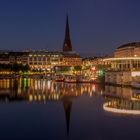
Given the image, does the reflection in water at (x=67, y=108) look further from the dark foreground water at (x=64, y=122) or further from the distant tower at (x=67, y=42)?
the distant tower at (x=67, y=42)

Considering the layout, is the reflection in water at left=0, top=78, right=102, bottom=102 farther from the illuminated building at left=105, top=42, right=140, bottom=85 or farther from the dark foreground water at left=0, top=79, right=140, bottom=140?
the dark foreground water at left=0, top=79, right=140, bottom=140

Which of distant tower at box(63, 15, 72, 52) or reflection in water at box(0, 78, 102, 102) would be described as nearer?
reflection in water at box(0, 78, 102, 102)

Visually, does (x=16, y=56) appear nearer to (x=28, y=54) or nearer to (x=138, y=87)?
(x=28, y=54)

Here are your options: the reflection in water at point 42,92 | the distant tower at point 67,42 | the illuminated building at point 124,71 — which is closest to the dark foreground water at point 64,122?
the reflection in water at point 42,92

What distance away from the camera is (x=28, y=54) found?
52.7 metres

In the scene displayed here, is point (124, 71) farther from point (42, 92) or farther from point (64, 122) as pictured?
point (64, 122)

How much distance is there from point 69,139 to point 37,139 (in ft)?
2.15

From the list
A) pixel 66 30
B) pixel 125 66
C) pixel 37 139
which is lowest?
pixel 37 139

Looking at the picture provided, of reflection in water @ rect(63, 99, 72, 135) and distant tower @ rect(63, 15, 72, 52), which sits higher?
distant tower @ rect(63, 15, 72, 52)

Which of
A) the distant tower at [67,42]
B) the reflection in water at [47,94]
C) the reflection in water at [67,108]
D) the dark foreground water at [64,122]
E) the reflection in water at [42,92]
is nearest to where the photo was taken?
the dark foreground water at [64,122]

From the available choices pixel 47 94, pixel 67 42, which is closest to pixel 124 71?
pixel 47 94

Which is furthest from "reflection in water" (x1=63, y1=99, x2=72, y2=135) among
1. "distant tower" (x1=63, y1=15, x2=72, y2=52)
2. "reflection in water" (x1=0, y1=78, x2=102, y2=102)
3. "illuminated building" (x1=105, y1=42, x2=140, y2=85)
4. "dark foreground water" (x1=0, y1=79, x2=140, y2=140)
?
"distant tower" (x1=63, y1=15, x2=72, y2=52)

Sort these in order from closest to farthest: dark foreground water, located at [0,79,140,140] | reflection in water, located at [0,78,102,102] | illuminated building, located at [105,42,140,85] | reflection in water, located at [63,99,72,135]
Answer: dark foreground water, located at [0,79,140,140] < reflection in water, located at [63,99,72,135] < reflection in water, located at [0,78,102,102] < illuminated building, located at [105,42,140,85]

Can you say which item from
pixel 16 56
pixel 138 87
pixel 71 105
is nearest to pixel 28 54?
pixel 16 56
